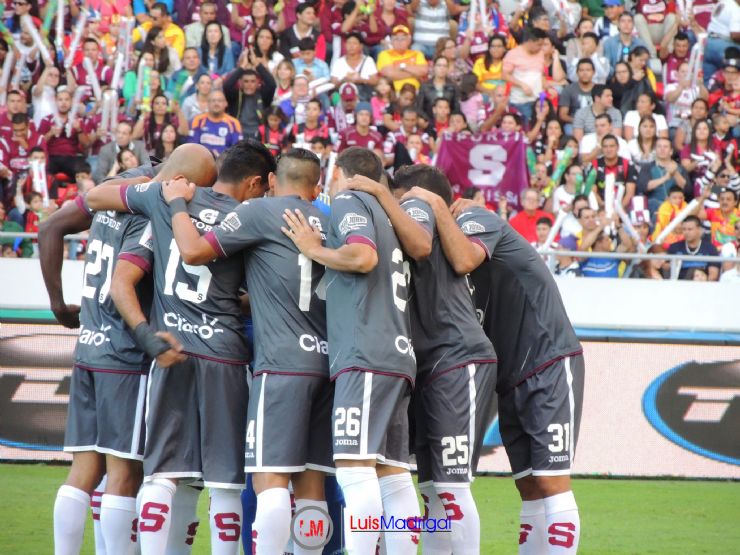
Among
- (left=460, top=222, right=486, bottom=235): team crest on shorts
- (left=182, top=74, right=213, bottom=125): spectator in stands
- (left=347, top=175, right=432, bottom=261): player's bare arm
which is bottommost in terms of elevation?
(left=182, top=74, right=213, bottom=125): spectator in stands

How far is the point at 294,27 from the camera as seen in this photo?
1631cm

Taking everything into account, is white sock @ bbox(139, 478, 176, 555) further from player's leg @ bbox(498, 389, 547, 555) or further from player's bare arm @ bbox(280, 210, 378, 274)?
player's leg @ bbox(498, 389, 547, 555)

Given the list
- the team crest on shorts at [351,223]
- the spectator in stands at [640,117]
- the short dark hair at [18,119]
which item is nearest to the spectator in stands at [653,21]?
the spectator in stands at [640,117]

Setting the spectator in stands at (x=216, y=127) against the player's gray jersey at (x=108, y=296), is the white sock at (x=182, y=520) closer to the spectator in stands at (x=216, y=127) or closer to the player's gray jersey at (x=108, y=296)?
the player's gray jersey at (x=108, y=296)

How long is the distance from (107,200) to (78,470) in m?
1.44

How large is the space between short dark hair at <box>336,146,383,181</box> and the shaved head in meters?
0.77

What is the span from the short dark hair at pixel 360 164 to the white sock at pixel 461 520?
169cm

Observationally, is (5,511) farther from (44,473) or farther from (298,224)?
(298,224)

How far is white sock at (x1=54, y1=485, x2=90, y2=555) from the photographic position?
553cm

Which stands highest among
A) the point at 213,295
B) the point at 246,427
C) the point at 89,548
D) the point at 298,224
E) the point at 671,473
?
the point at 298,224

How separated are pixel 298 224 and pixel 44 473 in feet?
16.5

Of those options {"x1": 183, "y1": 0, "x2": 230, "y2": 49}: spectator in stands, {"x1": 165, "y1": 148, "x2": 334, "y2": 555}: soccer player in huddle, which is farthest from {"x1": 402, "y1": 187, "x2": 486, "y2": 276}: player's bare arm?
{"x1": 183, "y1": 0, "x2": 230, "y2": 49}: spectator in stands

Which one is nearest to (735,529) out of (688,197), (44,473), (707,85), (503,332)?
(503,332)

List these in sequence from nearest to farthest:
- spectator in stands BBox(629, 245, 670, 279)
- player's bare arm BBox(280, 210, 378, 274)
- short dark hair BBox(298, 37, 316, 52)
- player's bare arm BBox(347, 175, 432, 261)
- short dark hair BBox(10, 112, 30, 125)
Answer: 1. player's bare arm BBox(280, 210, 378, 274)
2. player's bare arm BBox(347, 175, 432, 261)
3. spectator in stands BBox(629, 245, 670, 279)
4. short dark hair BBox(10, 112, 30, 125)
5. short dark hair BBox(298, 37, 316, 52)
